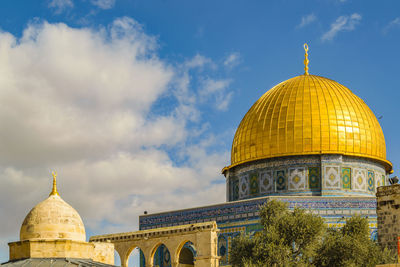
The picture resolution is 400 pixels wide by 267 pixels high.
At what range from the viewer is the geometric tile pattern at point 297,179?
29.7m

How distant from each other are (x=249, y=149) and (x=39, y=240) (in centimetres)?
1634

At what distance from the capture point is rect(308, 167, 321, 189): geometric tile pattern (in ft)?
97.0

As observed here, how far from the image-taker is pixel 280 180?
98.4ft

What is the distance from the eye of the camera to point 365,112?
31.7 meters

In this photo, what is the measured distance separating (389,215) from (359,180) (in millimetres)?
8993

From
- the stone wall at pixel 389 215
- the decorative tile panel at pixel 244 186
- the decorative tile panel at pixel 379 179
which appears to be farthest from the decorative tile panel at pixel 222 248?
the stone wall at pixel 389 215

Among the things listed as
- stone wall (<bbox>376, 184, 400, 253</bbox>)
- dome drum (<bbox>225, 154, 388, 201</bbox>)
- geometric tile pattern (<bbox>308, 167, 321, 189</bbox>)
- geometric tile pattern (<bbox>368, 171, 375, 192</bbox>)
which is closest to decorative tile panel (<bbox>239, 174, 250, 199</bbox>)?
dome drum (<bbox>225, 154, 388, 201</bbox>)

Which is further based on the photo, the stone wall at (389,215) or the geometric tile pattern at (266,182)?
the geometric tile pattern at (266,182)

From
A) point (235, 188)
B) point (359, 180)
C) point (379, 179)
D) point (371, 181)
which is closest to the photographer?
point (359, 180)

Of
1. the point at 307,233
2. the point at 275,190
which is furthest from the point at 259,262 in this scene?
the point at 275,190

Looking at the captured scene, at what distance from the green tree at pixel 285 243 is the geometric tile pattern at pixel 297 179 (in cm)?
700

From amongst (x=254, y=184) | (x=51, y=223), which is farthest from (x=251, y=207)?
(x=51, y=223)

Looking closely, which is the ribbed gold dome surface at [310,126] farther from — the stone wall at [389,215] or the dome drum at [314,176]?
the stone wall at [389,215]

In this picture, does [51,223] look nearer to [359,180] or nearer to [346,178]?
[346,178]
